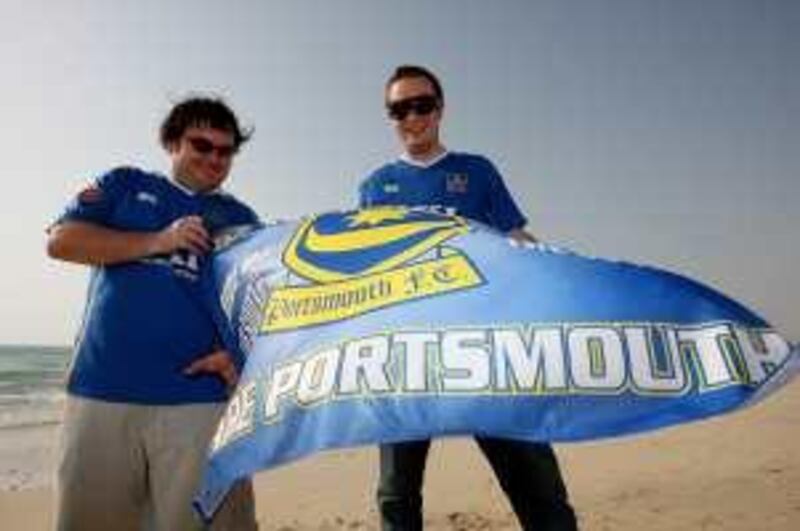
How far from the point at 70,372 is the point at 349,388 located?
62.5 inches

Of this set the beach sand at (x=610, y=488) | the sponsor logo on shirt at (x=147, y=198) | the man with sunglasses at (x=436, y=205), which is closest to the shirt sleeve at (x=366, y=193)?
the man with sunglasses at (x=436, y=205)

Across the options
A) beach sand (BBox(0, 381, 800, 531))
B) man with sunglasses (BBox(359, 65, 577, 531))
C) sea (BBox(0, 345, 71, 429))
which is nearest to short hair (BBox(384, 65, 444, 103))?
man with sunglasses (BBox(359, 65, 577, 531))

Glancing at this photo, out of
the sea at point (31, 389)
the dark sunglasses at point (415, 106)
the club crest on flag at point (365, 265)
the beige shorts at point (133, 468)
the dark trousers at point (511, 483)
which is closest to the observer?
the club crest on flag at point (365, 265)

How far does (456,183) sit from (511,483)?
130 centimetres

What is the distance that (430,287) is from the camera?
3.09 m

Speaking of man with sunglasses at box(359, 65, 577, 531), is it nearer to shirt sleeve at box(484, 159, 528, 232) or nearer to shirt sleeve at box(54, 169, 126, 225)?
shirt sleeve at box(484, 159, 528, 232)

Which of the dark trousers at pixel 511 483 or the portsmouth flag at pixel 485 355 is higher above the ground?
the portsmouth flag at pixel 485 355

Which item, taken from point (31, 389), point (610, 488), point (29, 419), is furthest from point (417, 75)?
point (31, 389)

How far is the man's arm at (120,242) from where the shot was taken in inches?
154

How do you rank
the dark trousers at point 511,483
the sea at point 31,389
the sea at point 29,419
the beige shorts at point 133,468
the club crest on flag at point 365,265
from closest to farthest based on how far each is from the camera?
the club crest on flag at point 365,265 → the beige shorts at point 133,468 → the dark trousers at point 511,483 → the sea at point 29,419 → the sea at point 31,389

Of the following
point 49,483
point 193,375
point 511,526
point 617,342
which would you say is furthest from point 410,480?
point 49,483

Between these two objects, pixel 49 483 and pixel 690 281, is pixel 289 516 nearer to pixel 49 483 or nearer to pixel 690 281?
pixel 49 483

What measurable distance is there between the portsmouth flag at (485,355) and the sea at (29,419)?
1.74 m

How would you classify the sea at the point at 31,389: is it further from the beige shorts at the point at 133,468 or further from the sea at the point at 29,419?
the beige shorts at the point at 133,468
